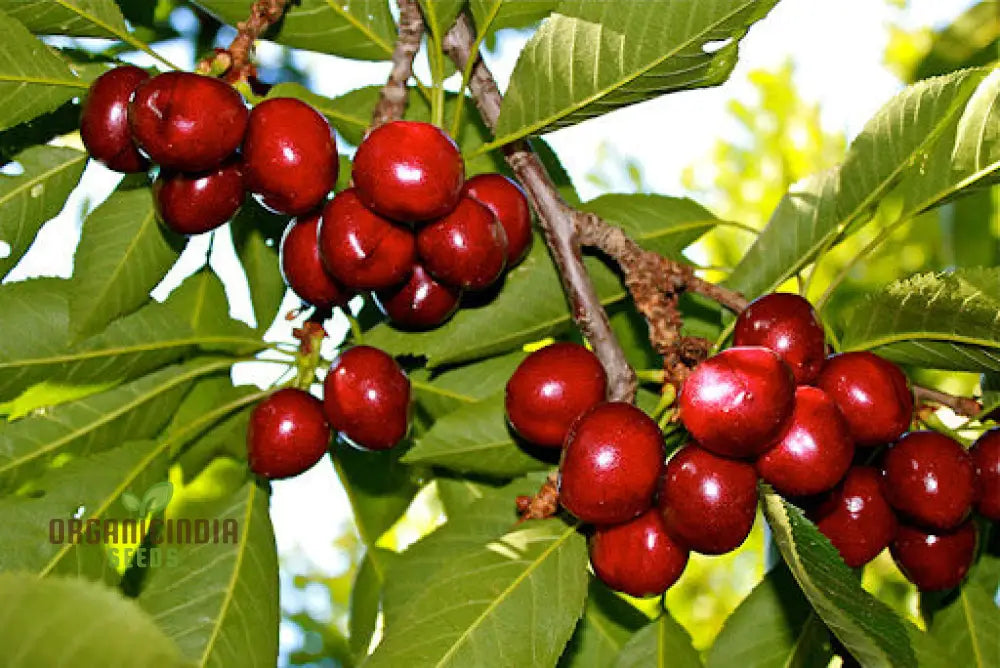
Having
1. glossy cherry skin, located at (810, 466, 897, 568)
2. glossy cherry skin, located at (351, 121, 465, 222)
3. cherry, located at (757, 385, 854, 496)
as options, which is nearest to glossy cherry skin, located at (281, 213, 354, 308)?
glossy cherry skin, located at (351, 121, 465, 222)

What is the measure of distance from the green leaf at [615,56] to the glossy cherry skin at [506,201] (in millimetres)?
90

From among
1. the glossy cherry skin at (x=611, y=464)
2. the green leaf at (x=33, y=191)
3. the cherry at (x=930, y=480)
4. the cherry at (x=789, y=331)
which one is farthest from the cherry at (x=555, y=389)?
the green leaf at (x=33, y=191)

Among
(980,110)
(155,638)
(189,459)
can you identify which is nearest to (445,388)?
(189,459)

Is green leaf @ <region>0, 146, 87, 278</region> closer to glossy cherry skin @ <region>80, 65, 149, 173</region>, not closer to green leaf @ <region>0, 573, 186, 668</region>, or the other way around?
glossy cherry skin @ <region>80, 65, 149, 173</region>

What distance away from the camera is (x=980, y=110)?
1.62 metres

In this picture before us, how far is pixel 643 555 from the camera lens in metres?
1.38

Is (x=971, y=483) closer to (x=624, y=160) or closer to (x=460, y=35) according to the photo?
(x=460, y=35)

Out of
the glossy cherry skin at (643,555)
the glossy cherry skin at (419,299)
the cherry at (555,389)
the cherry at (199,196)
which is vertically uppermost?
the cherry at (199,196)

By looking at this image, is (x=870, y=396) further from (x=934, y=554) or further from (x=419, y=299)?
(x=419, y=299)

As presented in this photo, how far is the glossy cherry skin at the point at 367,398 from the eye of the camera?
5.19 ft

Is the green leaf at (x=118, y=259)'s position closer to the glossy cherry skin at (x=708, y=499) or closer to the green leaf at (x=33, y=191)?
the green leaf at (x=33, y=191)

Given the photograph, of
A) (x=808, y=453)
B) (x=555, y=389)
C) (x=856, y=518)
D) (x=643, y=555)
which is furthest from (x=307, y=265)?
(x=856, y=518)

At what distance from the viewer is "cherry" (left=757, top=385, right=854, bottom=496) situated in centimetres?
131

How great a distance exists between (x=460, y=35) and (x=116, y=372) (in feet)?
2.70
